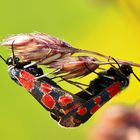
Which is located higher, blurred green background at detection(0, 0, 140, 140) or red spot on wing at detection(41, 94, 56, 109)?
red spot on wing at detection(41, 94, 56, 109)

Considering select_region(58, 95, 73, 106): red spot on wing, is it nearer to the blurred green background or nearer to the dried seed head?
the dried seed head

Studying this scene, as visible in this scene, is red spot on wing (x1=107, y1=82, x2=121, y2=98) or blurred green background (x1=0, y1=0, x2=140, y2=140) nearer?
red spot on wing (x1=107, y1=82, x2=121, y2=98)

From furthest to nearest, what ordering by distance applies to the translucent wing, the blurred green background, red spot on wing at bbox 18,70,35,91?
the blurred green background
red spot on wing at bbox 18,70,35,91
the translucent wing

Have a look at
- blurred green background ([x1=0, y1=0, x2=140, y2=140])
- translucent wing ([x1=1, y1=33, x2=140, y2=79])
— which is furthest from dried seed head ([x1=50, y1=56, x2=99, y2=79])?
blurred green background ([x1=0, y1=0, x2=140, y2=140])

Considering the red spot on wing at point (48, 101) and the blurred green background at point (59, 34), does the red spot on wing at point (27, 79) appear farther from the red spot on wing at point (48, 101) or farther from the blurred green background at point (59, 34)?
the blurred green background at point (59, 34)

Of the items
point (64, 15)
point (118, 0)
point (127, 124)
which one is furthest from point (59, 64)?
point (64, 15)

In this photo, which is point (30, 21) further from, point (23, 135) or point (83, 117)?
point (83, 117)
